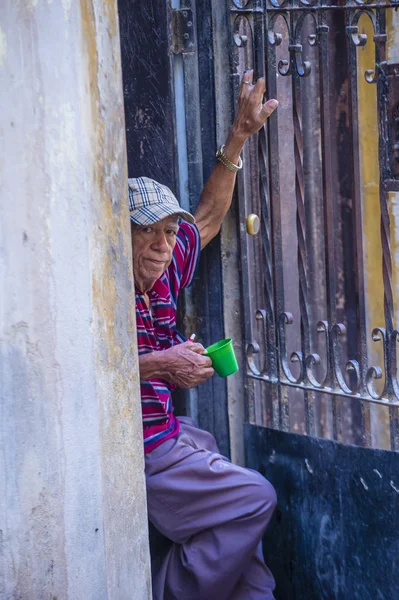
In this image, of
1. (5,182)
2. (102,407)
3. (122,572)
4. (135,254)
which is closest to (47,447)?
(102,407)

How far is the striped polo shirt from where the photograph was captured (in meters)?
3.35

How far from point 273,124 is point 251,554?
67.3 inches

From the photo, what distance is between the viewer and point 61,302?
2.44 meters

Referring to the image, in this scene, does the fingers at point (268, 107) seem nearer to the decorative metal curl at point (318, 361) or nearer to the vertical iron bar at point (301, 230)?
the vertical iron bar at point (301, 230)

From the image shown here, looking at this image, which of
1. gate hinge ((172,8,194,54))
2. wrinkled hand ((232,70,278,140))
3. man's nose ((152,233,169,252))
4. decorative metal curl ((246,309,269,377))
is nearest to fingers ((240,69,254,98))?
wrinkled hand ((232,70,278,140))

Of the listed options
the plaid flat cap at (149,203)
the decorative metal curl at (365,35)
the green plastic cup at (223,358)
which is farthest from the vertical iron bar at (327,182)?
the plaid flat cap at (149,203)

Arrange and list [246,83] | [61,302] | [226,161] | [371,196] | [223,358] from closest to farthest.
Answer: [61,302], [223,358], [246,83], [226,161], [371,196]

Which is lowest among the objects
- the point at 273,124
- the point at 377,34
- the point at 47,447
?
the point at 47,447

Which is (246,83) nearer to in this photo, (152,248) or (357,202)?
(357,202)

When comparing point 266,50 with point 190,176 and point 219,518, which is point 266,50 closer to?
point 190,176

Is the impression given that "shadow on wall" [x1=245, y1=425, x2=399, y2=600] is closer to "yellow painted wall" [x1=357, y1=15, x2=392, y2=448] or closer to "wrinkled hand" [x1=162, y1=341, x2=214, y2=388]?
"wrinkled hand" [x1=162, y1=341, x2=214, y2=388]

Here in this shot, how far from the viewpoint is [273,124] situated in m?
3.65

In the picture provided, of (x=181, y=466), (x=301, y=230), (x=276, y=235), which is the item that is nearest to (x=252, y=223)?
(x=276, y=235)

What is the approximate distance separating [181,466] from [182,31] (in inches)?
69.7
